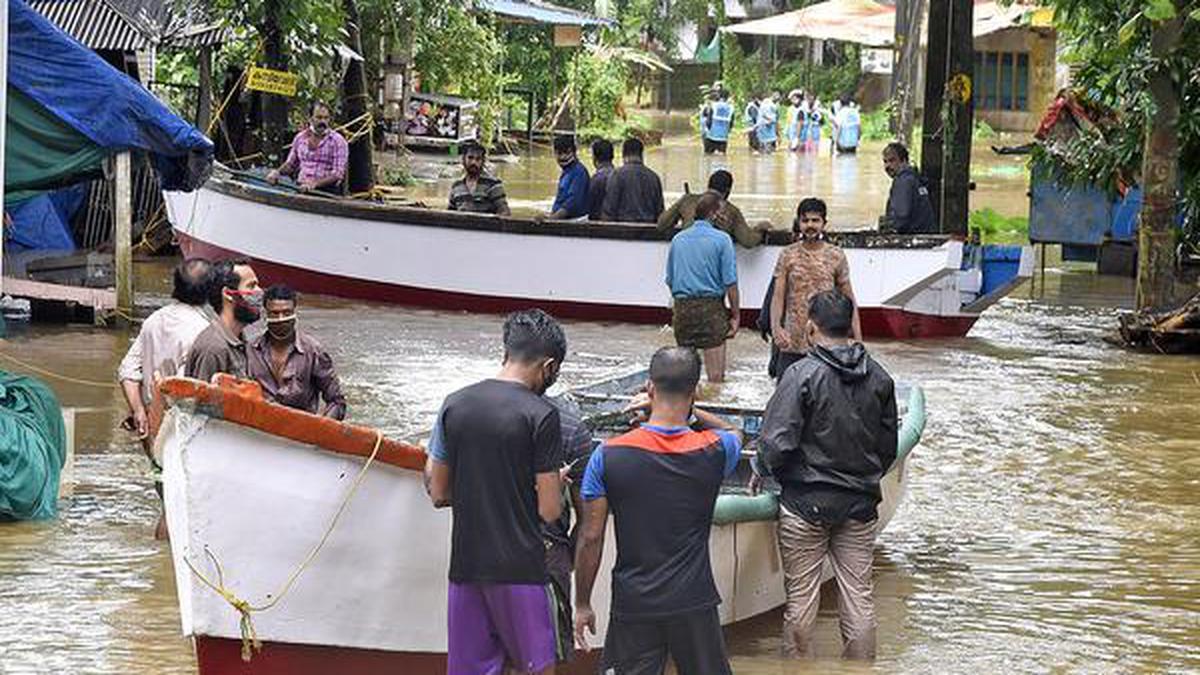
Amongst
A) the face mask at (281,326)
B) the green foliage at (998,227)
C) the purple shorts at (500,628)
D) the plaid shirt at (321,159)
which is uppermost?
the plaid shirt at (321,159)

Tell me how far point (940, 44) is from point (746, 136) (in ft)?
108

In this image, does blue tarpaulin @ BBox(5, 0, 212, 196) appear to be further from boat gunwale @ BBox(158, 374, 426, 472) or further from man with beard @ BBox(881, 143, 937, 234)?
boat gunwale @ BBox(158, 374, 426, 472)

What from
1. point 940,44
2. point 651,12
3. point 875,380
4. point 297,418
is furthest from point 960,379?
point 651,12

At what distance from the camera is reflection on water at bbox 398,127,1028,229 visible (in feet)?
103

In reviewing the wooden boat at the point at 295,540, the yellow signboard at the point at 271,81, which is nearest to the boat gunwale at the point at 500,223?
the yellow signboard at the point at 271,81

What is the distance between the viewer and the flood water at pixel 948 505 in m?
9.16

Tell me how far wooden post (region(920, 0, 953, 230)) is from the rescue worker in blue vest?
23.9m

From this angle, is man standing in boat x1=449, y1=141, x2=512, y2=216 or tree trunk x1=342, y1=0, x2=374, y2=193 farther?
tree trunk x1=342, y1=0, x2=374, y2=193

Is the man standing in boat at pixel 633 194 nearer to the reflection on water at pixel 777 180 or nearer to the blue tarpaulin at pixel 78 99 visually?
the blue tarpaulin at pixel 78 99

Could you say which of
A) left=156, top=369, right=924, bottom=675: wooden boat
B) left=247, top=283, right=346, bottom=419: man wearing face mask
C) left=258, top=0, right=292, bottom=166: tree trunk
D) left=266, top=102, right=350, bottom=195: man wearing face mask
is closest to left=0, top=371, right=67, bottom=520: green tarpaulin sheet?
left=247, top=283, right=346, bottom=419: man wearing face mask

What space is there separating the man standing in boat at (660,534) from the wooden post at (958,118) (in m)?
14.9

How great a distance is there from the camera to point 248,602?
295 inches

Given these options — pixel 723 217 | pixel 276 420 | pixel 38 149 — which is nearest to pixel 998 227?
pixel 723 217

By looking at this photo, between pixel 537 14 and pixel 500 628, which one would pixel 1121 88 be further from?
pixel 537 14
